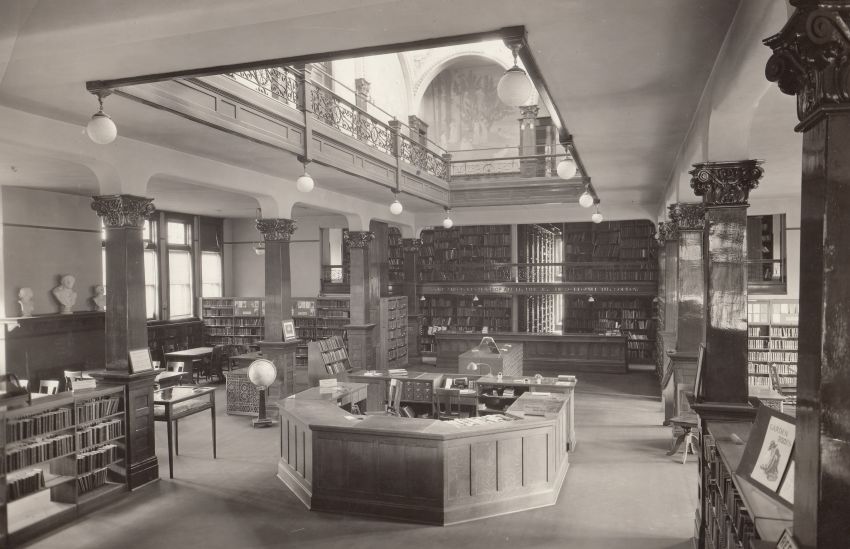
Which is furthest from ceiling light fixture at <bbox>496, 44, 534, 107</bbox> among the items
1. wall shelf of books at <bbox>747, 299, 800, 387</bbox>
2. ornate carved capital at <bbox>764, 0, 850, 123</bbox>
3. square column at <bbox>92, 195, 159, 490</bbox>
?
wall shelf of books at <bbox>747, 299, 800, 387</bbox>

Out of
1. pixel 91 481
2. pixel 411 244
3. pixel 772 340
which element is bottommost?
pixel 91 481

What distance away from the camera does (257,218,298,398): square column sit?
401 inches

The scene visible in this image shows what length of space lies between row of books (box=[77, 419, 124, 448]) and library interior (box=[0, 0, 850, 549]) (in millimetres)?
23

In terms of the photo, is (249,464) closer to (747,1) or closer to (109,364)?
(109,364)

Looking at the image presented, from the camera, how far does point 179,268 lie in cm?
1518

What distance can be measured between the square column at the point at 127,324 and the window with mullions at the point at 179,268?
26.7ft

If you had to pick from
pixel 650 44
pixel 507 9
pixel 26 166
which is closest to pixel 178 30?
pixel 507 9

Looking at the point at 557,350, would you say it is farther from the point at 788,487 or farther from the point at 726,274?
the point at 788,487

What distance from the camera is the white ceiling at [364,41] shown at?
3.39 m

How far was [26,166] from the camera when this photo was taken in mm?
8688

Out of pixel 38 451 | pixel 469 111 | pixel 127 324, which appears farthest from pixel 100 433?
pixel 469 111

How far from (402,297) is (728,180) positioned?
37.7ft

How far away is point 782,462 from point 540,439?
3372mm

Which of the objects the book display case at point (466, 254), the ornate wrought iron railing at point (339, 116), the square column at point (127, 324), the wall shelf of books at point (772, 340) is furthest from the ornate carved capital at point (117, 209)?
the wall shelf of books at point (772, 340)
